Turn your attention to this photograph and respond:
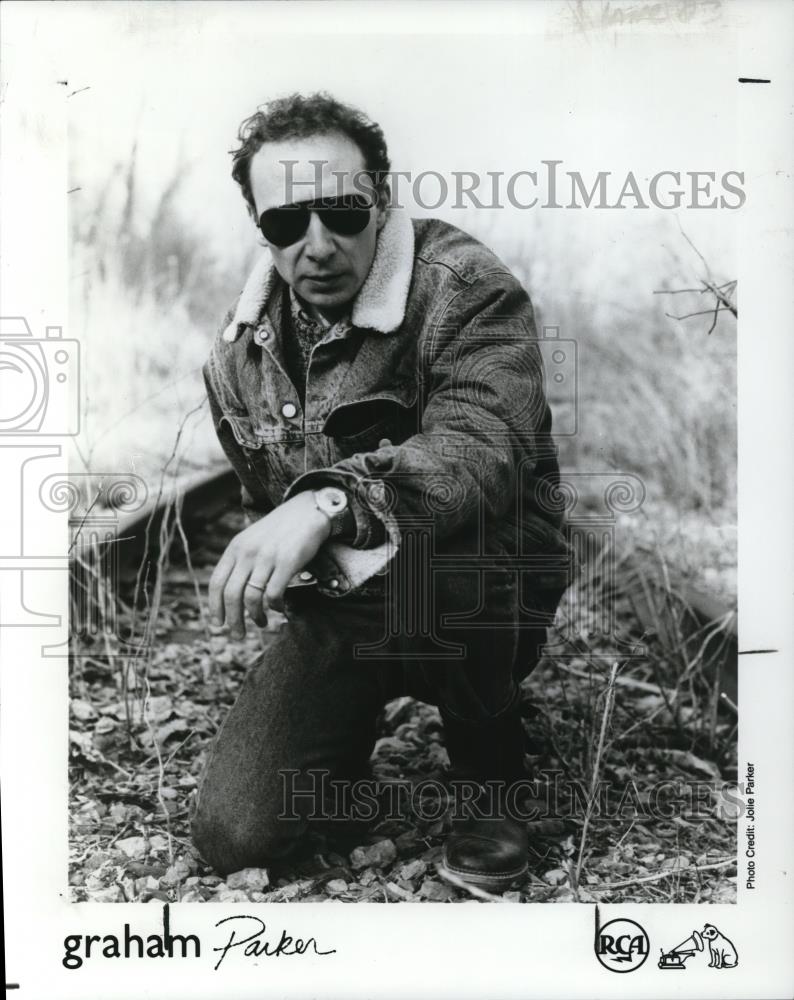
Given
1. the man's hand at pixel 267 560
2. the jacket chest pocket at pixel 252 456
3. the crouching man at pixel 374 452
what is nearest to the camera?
the man's hand at pixel 267 560

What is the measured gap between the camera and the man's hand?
277cm

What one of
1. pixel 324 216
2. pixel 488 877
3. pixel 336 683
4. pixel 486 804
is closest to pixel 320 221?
pixel 324 216

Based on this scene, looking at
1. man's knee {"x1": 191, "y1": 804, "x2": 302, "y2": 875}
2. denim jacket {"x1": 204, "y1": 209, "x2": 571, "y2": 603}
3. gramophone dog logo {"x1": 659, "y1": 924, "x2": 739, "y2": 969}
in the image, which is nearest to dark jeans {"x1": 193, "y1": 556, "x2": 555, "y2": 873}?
man's knee {"x1": 191, "y1": 804, "x2": 302, "y2": 875}

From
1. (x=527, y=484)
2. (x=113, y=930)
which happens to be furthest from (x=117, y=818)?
(x=527, y=484)

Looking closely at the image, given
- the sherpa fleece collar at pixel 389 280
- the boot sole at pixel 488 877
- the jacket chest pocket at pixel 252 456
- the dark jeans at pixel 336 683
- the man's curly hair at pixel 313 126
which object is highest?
the man's curly hair at pixel 313 126

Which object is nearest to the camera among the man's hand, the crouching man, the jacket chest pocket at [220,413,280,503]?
the man's hand

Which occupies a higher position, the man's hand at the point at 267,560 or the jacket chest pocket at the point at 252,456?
the jacket chest pocket at the point at 252,456

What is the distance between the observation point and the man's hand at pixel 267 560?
2.77 meters

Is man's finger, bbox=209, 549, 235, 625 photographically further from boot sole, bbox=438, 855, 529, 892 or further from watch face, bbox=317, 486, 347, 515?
boot sole, bbox=438, 855, 529, 892

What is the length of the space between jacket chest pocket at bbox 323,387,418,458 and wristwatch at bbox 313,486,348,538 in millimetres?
220

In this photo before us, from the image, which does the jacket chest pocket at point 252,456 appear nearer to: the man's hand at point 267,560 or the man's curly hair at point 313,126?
the man's hand at point 267,560

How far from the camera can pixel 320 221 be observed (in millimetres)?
2963

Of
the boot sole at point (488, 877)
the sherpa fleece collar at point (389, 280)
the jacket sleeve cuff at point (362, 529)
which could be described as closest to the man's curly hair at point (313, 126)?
the sherpa fleece collar at point (389, 280)

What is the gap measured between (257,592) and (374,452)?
0.47 m
